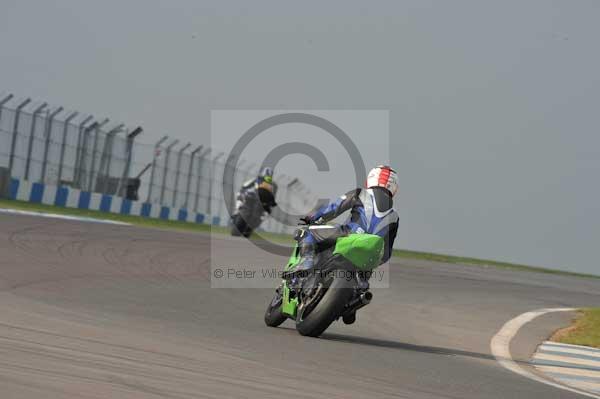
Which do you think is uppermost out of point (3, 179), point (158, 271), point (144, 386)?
point (3, 179)

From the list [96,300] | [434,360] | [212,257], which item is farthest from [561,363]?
[212,257]

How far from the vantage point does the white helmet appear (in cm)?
988

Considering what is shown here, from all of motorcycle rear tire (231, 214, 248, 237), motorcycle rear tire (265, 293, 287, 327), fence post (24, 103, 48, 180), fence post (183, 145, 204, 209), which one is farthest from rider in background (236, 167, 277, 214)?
motorcycle rear tire (265, 293, 287, 327)

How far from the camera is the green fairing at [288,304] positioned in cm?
985

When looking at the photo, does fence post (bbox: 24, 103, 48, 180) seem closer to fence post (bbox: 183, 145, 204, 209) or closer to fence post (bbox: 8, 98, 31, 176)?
fence post (bbox: 8, 98, 31, 176)

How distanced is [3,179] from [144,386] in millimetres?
24173

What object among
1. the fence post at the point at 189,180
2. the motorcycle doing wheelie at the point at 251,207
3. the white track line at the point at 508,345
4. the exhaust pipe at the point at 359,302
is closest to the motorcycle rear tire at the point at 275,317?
the exhaust pipe at the point at 359,302

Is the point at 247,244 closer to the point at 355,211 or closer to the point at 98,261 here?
the point at 98,261

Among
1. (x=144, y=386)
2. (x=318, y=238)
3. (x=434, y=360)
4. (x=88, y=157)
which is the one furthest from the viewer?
(x=88, y=157)

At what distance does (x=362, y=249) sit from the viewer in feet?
30.7

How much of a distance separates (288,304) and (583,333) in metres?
4.43

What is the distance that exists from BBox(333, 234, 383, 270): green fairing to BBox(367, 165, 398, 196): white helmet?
2.14 ft

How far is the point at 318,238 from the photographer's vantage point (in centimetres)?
984

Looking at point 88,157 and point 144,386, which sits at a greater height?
point 88,157
